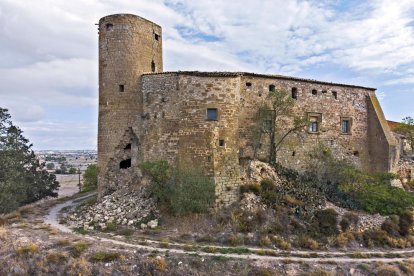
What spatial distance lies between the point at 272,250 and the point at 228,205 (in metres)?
5.14

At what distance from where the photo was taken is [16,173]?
108 feet

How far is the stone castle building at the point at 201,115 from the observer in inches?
977

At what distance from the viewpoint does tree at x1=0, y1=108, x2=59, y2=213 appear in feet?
102

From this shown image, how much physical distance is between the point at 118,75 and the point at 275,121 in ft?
44.0

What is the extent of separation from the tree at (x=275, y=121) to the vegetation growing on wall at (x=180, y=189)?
21.4ft

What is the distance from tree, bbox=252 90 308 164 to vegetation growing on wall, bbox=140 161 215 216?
6.52m

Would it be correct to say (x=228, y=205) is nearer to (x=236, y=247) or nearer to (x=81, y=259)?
(x=236, y=247)

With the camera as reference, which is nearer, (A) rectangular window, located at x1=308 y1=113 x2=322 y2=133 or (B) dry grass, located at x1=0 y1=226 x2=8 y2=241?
(B) dry grass, located at x1=0 y1=226 x2=8 y2=241

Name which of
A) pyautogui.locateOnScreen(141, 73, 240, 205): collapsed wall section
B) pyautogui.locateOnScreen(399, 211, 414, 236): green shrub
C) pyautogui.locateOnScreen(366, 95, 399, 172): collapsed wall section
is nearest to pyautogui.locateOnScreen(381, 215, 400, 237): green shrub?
pyautogui.locateOnScreen(399, 211, 414, 236): green shrub

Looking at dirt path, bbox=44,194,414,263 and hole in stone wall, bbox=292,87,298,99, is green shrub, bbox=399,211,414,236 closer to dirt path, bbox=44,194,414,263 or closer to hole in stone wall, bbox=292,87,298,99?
dirt path, bbox=44,194,414,263

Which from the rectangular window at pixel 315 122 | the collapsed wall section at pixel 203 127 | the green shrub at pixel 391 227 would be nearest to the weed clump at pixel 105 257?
the collapsed wall section at pixel 203 127

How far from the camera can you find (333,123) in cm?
3177

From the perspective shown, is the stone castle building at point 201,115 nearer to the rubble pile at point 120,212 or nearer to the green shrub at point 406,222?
the rubble pile at point 120,212

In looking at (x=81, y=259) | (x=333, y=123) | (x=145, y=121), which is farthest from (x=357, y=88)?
(x=81, y=259)
